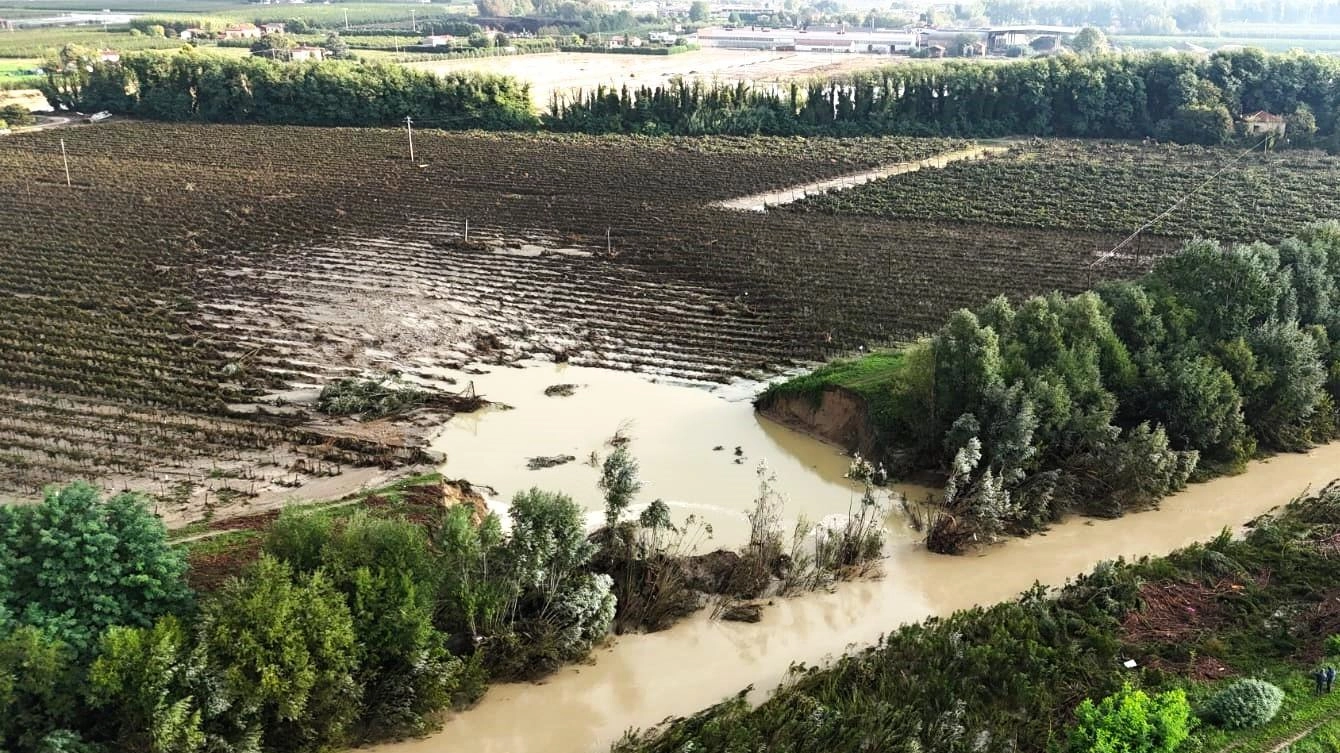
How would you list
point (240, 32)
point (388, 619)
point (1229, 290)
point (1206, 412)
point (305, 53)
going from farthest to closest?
1. point (240, 32)
2. point (305, 53)
3. point (1229, 290)
4. point (1206, 412)
5. point (388, 619)

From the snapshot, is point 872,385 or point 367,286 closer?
point 872,385

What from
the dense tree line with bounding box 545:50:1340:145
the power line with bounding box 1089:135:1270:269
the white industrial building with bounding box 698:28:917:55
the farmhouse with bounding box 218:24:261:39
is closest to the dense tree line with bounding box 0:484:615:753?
the power line with bounding box 1089:135:1270:269

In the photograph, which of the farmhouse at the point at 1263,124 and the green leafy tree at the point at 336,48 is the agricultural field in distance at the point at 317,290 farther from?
the green leafy tree at the point at 336,48

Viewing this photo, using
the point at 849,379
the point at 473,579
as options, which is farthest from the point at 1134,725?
the point at 849,379

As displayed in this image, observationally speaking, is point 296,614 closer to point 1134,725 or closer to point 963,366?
point 1134,725

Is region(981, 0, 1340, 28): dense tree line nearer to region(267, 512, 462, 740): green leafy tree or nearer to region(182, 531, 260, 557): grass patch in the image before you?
region(182, 531, 260, 557): grass patch

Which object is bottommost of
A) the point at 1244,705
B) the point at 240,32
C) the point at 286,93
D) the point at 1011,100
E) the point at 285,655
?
the point at 1244,705

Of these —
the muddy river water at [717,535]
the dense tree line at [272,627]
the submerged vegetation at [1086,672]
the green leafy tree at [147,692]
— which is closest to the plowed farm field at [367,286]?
the muddy river water at [717,535]
